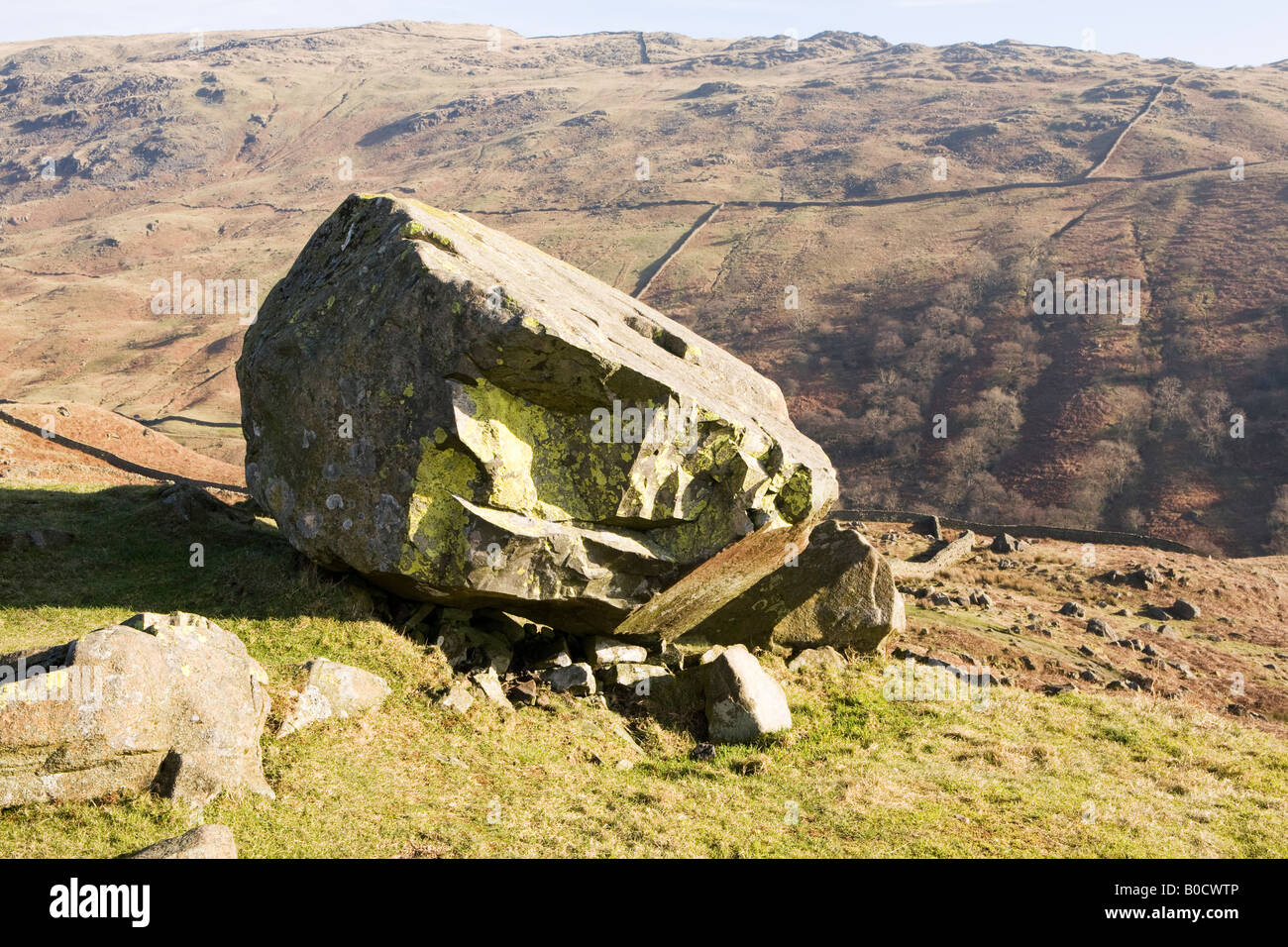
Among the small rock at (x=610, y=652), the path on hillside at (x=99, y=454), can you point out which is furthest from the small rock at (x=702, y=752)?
the path on hillside at (x=99, y=454)

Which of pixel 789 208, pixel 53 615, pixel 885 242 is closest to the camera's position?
pixel 53 615

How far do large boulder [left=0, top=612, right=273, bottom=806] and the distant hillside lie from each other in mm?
48702

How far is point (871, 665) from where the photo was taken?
16.6m

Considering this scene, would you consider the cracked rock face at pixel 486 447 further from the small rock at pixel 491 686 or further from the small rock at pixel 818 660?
the small rock at pixel 818 660

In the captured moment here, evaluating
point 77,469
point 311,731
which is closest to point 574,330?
point 311,731

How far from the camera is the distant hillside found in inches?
2389

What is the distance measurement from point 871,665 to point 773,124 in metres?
156

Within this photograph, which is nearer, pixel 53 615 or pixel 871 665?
pixel 53 615

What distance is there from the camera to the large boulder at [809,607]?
54.5ft

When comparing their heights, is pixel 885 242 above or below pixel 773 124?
below

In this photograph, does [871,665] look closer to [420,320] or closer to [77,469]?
[420,320]

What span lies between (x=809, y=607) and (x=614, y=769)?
250 inches
